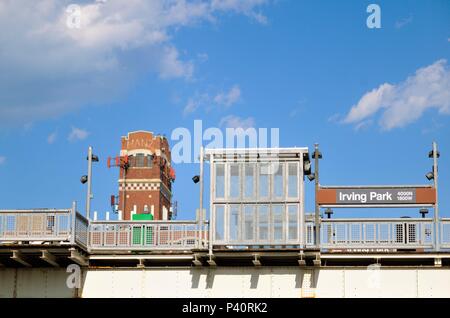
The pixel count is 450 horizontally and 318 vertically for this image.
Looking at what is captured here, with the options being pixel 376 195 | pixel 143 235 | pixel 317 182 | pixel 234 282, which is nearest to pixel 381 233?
pixel 376 195

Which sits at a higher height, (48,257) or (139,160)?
(139,160)

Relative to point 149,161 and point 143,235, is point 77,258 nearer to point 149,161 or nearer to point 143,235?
point 143,235

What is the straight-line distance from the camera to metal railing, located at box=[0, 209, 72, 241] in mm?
45656

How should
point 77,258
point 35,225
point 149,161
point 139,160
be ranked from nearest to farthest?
point 77,258
point 35,225
point 139,160
point 149,161

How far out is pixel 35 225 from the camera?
152ft

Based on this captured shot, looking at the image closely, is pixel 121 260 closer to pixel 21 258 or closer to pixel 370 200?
pixel 21 258

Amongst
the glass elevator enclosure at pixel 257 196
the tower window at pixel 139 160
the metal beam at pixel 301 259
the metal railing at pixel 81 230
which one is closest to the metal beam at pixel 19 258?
the metal railing at pixel 81 230

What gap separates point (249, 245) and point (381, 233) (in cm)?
683

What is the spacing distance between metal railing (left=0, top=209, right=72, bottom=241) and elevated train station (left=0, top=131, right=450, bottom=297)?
5cm

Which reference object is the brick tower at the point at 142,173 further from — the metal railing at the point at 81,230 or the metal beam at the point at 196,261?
the metal beam at the point at 196,261

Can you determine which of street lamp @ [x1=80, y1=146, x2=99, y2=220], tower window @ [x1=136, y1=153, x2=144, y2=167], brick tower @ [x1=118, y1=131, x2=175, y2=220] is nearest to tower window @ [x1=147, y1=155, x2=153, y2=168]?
brick tower @ [x1=118, y1=131, x2=175, y2=220]

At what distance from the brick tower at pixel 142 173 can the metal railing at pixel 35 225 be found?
95.6m

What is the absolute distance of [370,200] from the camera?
154ft
